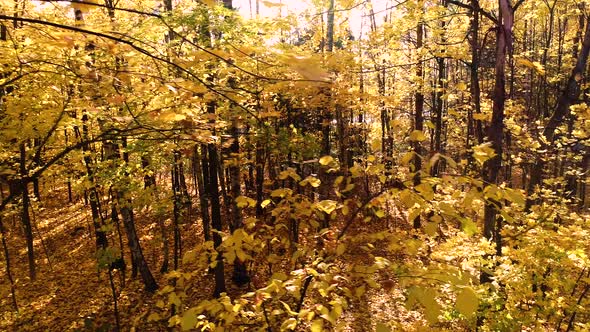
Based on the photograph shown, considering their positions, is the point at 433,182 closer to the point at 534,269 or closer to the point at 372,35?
the point at 534,269

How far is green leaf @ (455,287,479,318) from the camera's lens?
5.00 feet

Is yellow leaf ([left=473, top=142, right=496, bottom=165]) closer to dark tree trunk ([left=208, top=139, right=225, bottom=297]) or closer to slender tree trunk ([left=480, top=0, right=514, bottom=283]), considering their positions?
slender tree trunk ([left=480, top=0, right=514, bottom=283])

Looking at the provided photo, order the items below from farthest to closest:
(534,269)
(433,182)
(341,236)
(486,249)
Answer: (486,249), (534,269), (341,236), (433,182)

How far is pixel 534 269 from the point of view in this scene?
498 centimetres

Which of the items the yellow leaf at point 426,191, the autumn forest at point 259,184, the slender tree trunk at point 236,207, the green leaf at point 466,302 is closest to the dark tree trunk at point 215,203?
the autumn forest at point 259,184

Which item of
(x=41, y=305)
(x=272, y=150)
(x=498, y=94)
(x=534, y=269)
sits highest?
(x=498, y=94)

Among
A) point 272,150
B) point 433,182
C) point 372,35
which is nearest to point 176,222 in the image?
point 272,150

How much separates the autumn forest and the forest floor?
8 centimetres

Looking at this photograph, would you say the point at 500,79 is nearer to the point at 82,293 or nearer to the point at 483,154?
the point at 483,154

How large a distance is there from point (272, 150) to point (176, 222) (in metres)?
3.87

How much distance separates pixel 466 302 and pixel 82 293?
13138 millimetres

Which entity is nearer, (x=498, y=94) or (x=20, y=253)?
(x=498, y=94)

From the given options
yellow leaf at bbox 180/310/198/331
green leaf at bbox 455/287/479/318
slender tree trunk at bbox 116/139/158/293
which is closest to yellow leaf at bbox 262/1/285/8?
green leaf at bbox 455/287/479/318

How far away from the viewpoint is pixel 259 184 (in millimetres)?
11688
